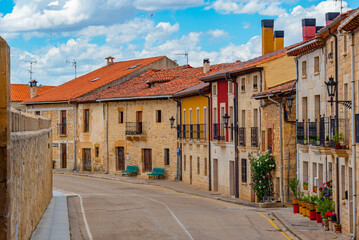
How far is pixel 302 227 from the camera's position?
22719 millimetres

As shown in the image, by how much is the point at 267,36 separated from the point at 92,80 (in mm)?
28805

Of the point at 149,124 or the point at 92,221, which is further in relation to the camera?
the point at 149,124

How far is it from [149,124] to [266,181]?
19934 mm

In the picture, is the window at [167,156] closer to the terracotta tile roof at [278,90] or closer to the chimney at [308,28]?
the terracotta tile roof at [278,90]

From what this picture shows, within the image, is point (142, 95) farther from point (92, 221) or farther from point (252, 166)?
point (92, 221)

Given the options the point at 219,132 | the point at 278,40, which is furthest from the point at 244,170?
the point at 278,40

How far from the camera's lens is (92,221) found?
81.1 ft

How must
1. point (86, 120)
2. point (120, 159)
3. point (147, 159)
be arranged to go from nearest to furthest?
1. point (147, 159)
2. point (120, 159)
3. point (86, 120)

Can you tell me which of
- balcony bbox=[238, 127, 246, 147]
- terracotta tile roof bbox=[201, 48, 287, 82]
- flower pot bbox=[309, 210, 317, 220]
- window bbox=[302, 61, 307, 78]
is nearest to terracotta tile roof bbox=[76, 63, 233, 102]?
terracotta tile roof bbox=[201, 48, 287, 82]

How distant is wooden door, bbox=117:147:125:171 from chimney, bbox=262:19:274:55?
17481mm

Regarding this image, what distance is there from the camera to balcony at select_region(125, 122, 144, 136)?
51531 mm

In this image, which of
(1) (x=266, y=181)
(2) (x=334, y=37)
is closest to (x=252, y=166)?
(1) (x=266, y=181)

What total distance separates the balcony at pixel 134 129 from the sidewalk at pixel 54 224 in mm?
20563

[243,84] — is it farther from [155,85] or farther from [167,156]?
[155,85]
